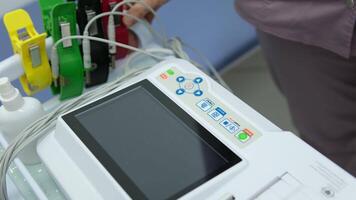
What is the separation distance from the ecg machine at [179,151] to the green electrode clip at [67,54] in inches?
4.8

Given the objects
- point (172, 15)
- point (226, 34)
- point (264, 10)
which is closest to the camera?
point (264, 10)

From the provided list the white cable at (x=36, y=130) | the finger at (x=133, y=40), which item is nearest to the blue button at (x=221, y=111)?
the white cable at (x=36, y=130)

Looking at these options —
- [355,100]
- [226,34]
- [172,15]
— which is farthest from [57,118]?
[226,34]

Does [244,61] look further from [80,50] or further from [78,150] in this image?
[78,150]

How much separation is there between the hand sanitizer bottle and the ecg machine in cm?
5

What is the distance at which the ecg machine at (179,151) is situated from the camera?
495mm

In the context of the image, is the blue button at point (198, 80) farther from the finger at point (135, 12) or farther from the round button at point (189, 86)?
the finger at point (135, 12)

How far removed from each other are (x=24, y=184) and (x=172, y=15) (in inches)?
32.8

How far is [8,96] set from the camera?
585 mm

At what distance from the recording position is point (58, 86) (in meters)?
0.72

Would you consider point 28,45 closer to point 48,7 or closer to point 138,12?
point 48,7

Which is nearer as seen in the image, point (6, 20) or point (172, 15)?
point (6, 20)

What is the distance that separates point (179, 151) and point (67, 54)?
0.86 feet

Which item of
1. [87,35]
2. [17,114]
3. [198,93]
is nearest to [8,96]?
[17,114]
